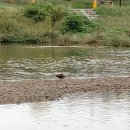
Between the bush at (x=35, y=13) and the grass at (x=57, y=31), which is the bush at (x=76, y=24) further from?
the bush at (x=35, y=13)

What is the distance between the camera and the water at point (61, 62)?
30516mm

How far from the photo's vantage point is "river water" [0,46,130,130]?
54.9ft

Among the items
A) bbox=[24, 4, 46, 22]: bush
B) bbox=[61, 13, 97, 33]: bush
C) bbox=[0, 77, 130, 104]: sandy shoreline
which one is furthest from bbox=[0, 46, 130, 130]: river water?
bbox=[24, 4, 46, 22]: bush

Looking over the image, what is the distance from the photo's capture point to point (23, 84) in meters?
24.2

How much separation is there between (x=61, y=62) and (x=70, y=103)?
1643 centimetres

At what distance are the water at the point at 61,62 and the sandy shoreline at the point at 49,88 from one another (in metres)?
3.50

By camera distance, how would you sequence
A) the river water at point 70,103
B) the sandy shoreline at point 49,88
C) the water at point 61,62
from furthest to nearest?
the water at point 61,62, the sandy shoreline at point 49,88, the river water at point 70,103

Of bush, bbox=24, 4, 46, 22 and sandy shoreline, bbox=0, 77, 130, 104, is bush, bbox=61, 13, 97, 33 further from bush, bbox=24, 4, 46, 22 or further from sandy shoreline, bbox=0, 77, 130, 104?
sandy shoreline, bbox=0, 77, 130, 104

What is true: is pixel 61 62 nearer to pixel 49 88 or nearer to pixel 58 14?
pixel 49 88

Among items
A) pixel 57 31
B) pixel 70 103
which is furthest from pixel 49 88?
pixel 57 31

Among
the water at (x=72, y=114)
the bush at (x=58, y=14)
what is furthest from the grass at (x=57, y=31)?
the water at (x=72, y=114)

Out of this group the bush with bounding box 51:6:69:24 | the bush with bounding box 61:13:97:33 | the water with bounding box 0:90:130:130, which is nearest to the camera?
the water with bounding box 0:90:130:130

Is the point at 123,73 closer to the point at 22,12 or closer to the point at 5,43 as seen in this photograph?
the point at 5,43

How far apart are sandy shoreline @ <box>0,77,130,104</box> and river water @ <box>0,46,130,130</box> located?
70 cm
